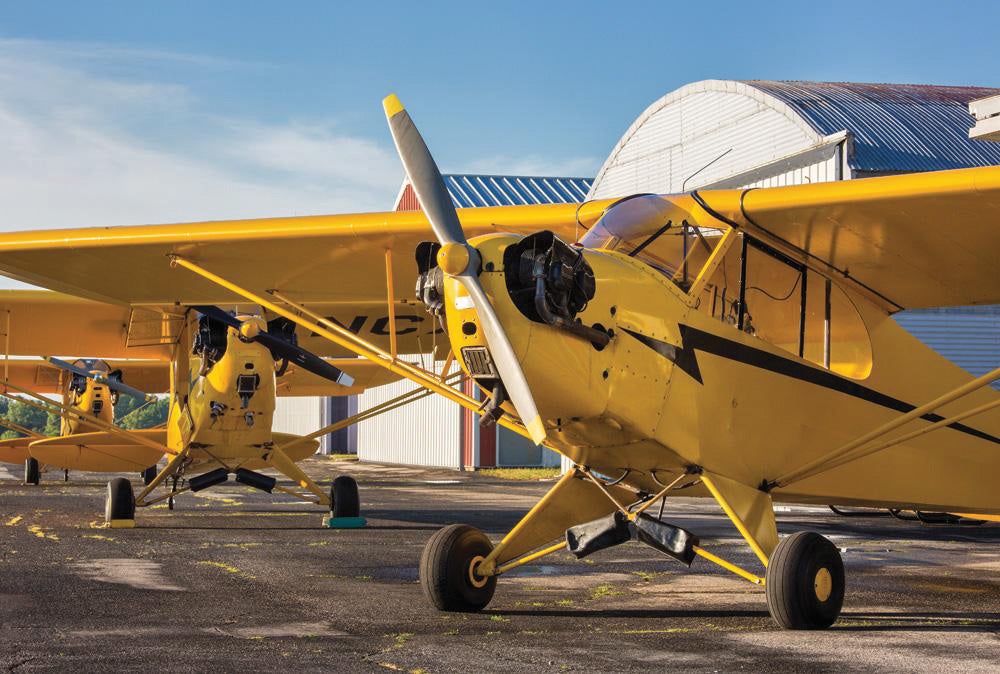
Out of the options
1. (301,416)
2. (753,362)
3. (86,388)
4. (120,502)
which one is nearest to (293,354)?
(120,502)

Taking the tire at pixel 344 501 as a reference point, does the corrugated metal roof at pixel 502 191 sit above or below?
above

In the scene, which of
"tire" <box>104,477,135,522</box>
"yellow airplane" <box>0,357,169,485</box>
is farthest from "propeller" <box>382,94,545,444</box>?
"yellow airplane" <box>0,357,169,485</box>

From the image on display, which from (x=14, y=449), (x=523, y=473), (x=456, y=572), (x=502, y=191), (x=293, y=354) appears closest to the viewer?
(x=456, y=572)

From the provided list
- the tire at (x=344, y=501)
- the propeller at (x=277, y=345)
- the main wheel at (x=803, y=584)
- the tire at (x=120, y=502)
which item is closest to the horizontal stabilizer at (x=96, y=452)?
the propeller at (x=277, y=345)

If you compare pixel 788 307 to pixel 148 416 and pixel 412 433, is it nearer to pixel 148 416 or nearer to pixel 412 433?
pixel 412 433

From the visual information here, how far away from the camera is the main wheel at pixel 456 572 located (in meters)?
6.85

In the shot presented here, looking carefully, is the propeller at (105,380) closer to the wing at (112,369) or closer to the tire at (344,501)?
the wing at (112,369)

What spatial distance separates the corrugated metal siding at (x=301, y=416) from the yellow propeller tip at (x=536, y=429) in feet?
134

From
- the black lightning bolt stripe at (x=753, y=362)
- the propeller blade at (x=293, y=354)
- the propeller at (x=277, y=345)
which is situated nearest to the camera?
the black lightning bolt stripe at (x=753, y=362)

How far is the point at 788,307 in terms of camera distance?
7.99m

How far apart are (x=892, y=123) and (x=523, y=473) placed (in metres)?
12.8

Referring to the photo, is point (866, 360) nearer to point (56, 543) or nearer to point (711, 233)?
point (711, 233)

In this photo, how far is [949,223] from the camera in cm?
750

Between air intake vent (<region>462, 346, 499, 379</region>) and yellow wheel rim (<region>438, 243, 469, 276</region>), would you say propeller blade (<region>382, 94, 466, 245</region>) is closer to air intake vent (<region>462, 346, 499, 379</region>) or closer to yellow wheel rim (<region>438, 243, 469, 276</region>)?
yellow wheel rim (<region>438, 243, 469, 276</region>)
